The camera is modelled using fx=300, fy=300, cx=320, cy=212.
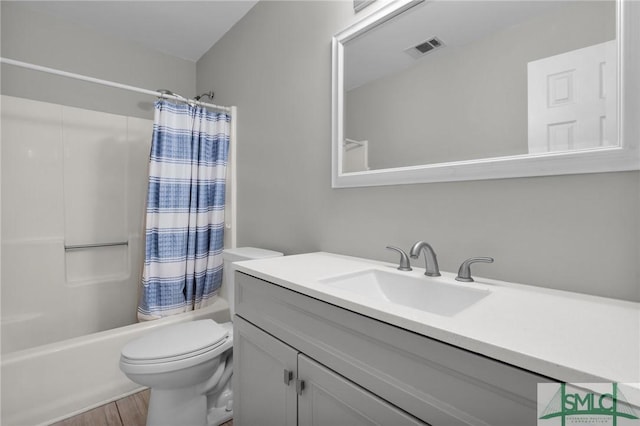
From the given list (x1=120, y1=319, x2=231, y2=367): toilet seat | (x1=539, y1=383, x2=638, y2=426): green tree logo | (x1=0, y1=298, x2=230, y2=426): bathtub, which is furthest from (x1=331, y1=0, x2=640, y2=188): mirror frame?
(x1=0, y1=298, x2=230, y2=426): bathtub

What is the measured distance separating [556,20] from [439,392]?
1.03m

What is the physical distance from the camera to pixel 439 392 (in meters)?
0.58

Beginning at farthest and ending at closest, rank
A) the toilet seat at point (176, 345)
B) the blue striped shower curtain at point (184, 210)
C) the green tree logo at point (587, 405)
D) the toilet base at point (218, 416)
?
1. the blue striped shower curtain at point (184, 210)
2. the toilet base at point (218, 416)
3. the toilet seat at point (176, 345)
4. the green tree logo at point (587, 405)

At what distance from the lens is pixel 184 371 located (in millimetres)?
1267

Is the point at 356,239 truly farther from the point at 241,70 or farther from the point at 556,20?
the point at 241,70

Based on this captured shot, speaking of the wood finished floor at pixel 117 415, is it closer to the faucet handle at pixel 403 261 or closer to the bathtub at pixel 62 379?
the bathtub at pixel 62 379

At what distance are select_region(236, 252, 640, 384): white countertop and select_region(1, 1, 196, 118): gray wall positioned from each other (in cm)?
238

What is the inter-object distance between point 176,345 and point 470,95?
59.8 inches

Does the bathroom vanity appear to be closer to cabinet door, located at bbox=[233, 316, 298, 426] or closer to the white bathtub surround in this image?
cabinet door, located at bbox=[233, 316, 298, 426]

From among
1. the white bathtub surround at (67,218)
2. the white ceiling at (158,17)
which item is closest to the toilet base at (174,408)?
the white bathtub surround at (67,218)

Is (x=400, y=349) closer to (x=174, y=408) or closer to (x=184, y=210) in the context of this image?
(x=174, y=408)

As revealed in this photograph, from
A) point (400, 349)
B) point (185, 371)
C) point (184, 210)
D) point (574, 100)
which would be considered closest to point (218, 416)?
point (185, 371)

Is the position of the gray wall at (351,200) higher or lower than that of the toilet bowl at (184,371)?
higher

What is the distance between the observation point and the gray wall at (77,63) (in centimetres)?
202
